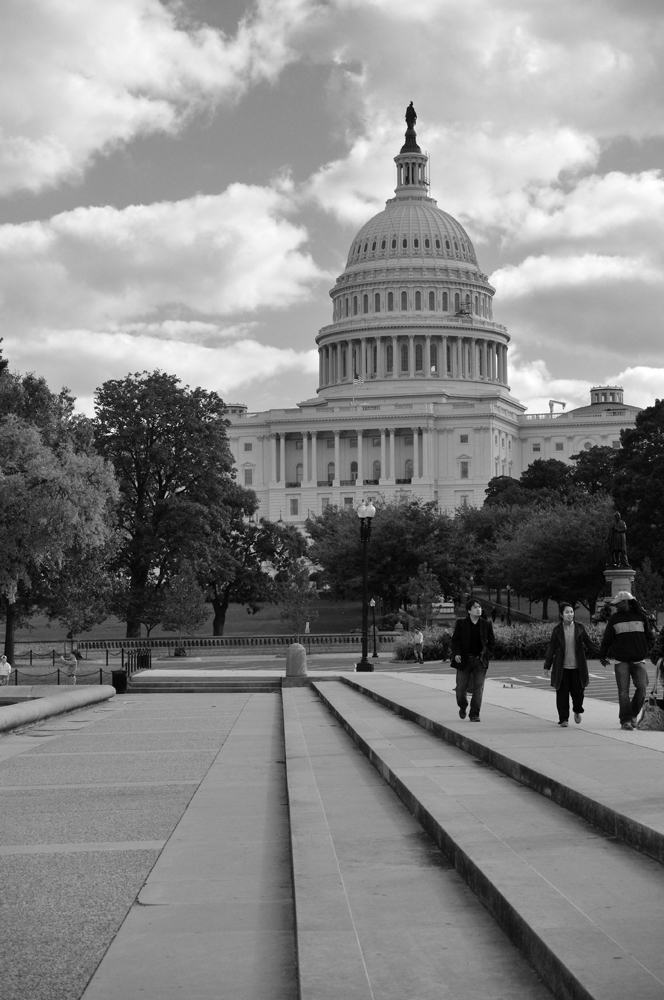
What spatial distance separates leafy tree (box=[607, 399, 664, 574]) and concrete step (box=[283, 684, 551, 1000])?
66.6 m

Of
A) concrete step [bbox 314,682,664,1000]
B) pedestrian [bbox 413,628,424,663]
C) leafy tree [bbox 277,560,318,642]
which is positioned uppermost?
leafy tree [bbox 277,560,318,642]

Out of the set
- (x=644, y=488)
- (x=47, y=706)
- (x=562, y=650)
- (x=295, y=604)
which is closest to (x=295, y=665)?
(x=47, y=706)

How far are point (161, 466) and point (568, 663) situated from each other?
55493mm

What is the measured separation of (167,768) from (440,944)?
30.8 feet

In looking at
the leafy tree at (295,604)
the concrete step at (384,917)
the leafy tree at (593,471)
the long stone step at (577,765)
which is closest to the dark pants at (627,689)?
the long stone step at (577,765)

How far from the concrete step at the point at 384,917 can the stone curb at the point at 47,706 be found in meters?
9.69

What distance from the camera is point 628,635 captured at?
17000mm

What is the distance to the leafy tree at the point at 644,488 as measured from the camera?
7700cm

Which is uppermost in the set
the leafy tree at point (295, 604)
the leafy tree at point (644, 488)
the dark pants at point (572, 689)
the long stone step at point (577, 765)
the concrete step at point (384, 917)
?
the leafy tree at point (644, 488)

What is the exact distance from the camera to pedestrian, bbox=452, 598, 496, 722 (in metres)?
18.0

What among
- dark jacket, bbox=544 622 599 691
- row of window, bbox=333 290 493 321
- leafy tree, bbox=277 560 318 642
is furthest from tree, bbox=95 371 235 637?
row of window, bbox=333 290 493 321

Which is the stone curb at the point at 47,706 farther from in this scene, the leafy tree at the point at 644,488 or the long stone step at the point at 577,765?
the leafy tree at the point at 644,488

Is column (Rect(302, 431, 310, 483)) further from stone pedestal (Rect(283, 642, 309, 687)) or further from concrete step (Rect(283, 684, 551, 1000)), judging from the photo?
concrete step (Rect(283, 684, 551, 1000))

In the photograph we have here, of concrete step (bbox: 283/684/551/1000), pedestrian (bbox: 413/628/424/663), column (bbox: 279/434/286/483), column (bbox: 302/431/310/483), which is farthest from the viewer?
column (bbox: 279/434/286/483)
